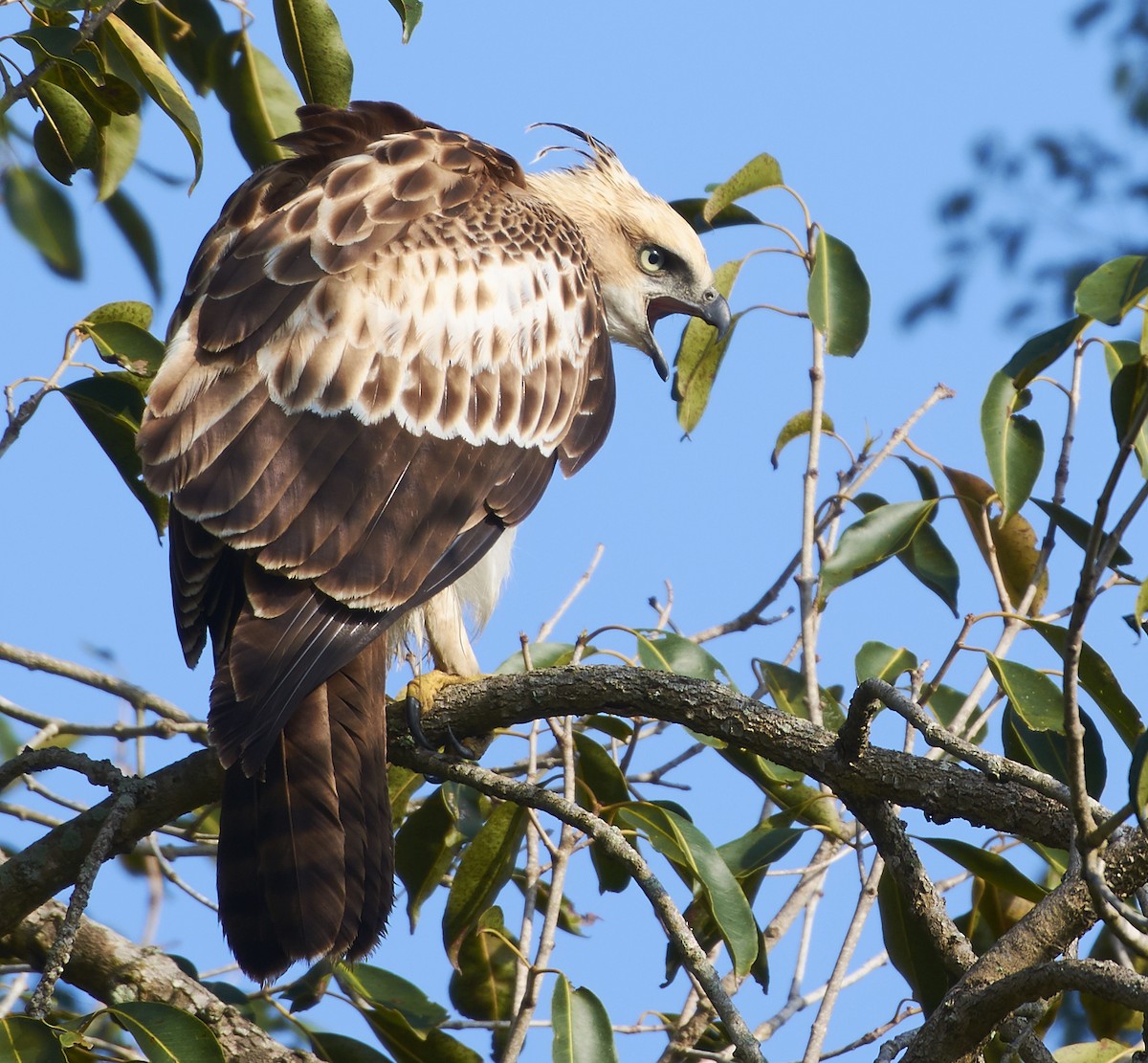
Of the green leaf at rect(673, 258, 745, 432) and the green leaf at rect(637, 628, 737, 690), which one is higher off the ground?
the green leaf at rect(673, 258, 745, 432)

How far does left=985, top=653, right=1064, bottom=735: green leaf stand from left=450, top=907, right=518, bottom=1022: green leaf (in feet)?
4.20

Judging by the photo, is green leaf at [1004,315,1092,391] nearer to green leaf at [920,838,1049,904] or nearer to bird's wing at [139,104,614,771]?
green leaf at [920,838,1049,904]

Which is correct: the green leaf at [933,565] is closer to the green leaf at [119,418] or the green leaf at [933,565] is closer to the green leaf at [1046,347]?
the green leaf at [1046,347]

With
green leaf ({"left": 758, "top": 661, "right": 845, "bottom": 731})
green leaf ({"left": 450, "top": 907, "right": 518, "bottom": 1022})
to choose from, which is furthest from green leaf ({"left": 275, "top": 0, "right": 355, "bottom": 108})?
green leaf ({"left": 450, "top": 907, "right": 518, "bottom": 1022})

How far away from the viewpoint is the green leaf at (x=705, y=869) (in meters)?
2.50

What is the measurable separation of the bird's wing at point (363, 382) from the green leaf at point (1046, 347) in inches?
52.5

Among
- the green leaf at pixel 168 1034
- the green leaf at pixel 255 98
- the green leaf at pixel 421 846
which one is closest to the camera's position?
the green leaf at pixel 168 1034

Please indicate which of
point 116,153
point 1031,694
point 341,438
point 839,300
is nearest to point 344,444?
point 341,438

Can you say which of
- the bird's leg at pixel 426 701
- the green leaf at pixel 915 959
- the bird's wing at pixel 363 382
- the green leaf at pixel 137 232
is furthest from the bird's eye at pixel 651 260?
the green leaf at pixel 915 959

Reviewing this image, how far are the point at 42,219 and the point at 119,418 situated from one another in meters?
1.01

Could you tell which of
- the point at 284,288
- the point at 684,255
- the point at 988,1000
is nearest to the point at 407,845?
the point at 284,288

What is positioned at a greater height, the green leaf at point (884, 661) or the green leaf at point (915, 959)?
the green leaf at point (884, 661)

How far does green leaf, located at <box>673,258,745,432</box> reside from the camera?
3.96 meters

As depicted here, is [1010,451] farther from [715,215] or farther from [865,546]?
[715,215]
